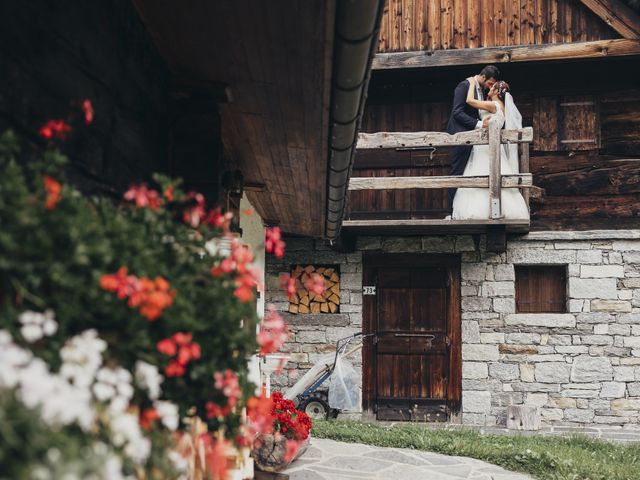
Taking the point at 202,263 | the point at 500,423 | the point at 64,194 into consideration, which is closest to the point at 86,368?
the point at 64,194

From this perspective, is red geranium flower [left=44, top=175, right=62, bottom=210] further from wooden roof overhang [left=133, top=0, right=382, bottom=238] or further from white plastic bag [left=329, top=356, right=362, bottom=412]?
white plastic bag [left=329, top=356, right=362, bottom=412]

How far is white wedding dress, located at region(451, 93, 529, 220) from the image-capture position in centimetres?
913

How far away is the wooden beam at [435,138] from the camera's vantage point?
883cm

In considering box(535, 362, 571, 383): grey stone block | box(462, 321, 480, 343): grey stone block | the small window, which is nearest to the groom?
the small window

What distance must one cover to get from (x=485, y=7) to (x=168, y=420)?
972cm

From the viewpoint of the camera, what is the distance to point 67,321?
1503 mm

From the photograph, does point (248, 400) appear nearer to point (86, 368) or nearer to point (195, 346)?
point (195, 346)

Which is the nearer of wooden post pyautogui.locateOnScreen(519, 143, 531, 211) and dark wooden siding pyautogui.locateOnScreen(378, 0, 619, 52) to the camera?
wooden post pyautogui.locateOnScreen(519, 143, 531, 211)

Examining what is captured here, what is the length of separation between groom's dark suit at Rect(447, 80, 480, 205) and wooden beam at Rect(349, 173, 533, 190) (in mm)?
679

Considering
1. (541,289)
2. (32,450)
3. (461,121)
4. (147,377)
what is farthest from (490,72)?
(32,450)

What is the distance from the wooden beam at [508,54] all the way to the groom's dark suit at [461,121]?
596 millimetres

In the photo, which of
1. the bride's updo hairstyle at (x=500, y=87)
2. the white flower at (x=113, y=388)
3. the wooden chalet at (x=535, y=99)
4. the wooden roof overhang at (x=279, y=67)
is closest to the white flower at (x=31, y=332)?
the white flower at (x=113, y=388)

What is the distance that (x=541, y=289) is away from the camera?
1003 centimetres

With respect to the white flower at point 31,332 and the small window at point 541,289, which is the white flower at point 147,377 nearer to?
the white flower at point 31,332
